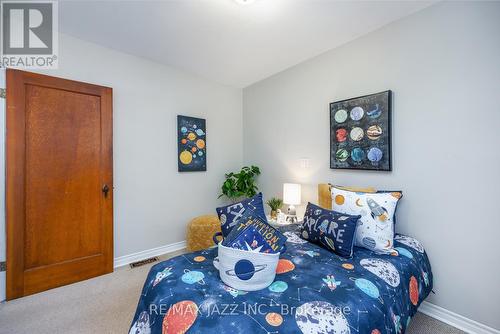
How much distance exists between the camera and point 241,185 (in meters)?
3.44

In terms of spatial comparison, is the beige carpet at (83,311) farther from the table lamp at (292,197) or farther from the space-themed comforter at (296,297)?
the table lamp at (292,197)

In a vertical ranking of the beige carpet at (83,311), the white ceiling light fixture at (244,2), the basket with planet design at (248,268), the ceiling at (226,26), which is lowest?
the beige carpet at (83,311)

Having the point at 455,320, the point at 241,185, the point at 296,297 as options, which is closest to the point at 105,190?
the point at 241,185

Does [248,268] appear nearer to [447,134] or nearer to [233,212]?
[233,212]

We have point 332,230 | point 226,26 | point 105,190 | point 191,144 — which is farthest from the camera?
point 191,144

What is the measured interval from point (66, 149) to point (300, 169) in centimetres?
266

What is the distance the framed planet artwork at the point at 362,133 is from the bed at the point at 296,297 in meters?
0.91

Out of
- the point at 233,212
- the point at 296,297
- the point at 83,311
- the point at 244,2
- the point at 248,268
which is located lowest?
the point at 83,311

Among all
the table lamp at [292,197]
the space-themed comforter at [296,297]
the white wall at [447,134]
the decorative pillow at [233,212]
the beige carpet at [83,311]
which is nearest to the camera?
the space-themed comforter at [296,297]

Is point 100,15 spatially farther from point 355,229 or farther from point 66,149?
point 355,229

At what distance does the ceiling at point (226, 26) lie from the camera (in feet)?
6.09

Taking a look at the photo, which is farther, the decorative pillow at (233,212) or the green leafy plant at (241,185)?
the green leafy plant at (241,185)

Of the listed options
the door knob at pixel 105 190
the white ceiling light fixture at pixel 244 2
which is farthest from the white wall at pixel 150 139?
the white ceiling light fixture at pixel 244 2

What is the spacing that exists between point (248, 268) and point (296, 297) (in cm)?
27
